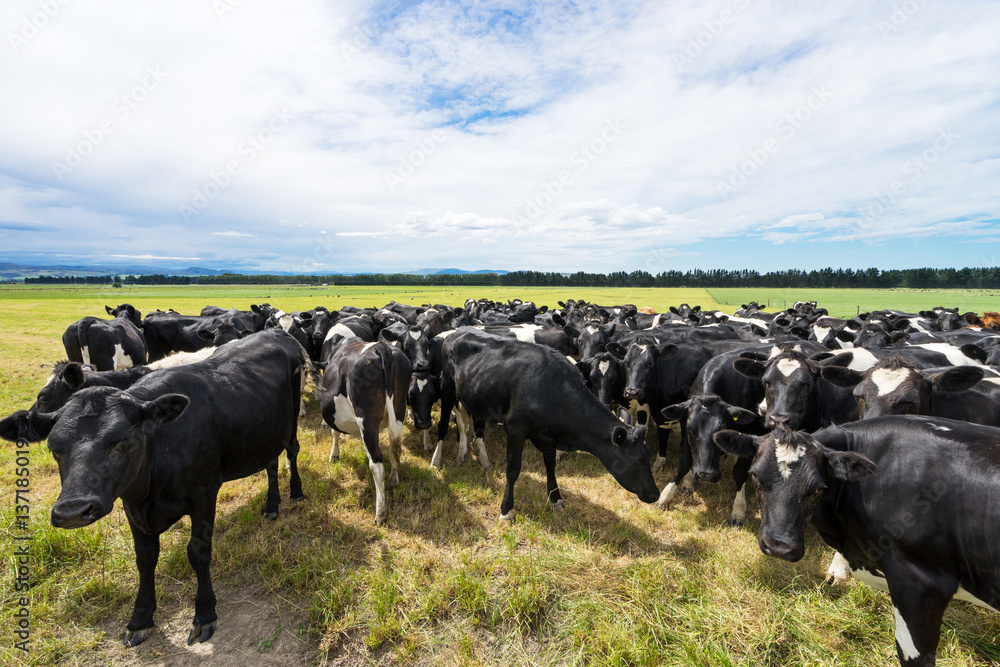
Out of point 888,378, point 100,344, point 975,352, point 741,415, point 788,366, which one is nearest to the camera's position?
point 888,378

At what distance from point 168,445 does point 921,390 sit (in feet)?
26.4

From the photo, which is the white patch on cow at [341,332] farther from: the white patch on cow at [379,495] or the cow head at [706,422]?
the cow head at [706,422]

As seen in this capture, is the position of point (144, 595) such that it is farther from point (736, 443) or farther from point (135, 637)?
point (736, 443)

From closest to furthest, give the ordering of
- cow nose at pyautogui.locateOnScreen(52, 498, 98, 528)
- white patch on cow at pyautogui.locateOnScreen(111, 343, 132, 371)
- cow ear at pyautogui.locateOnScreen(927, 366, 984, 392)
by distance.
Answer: cow nose at pyautogui.locateOnScreen(52, 498, 98, 528) < cow ear at pyautogui.locateOnScreen(927, 366, 984, 392) < white patch on cow at pyautogui.locateOnScreen(111, 343, 132, 371)

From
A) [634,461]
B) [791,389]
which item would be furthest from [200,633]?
[791,389]

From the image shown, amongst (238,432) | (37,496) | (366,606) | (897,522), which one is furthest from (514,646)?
(37,496)

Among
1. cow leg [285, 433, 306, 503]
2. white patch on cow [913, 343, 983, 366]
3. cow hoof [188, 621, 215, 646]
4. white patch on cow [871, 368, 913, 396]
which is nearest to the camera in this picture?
cow hoof [188, 621, 215, 646]

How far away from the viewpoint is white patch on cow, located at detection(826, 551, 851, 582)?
4668 mm

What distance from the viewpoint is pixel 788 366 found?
19.4 ft

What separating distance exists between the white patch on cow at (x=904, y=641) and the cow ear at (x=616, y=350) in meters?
6.19

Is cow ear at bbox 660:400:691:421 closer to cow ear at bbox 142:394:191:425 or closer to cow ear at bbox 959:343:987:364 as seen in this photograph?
cow ear at bbox 142:394:191:425

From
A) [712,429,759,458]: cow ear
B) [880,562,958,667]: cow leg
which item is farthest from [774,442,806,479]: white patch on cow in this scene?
[880,562,958,667]: cow leg

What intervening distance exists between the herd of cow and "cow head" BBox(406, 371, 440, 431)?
28 millimetres

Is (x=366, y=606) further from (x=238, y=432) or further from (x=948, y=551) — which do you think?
(x=948, y=551)
